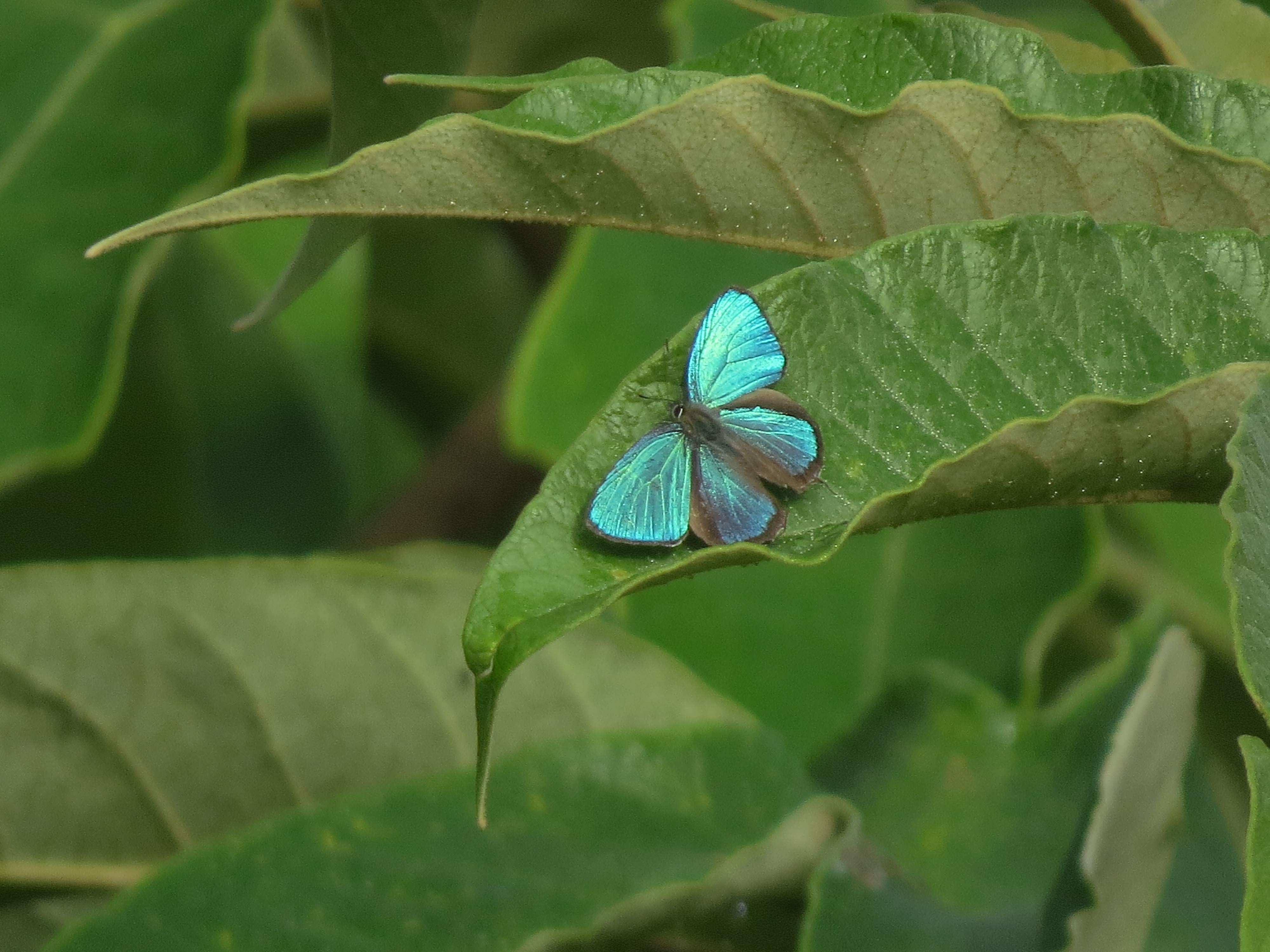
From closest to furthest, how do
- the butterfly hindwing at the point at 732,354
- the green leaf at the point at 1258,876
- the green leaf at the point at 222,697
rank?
the green leaf at the point at 1258,876 < the butterfly hindwing at the point at 732,354 < the green leaf at the point at 222,697

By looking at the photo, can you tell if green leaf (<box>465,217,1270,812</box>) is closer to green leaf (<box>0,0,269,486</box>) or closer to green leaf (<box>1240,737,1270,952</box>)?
green leaf (<box>1240,737,1270,952</box>)

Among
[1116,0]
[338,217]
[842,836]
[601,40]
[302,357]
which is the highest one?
[1116,0]

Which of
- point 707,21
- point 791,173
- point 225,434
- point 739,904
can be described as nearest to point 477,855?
point 739,904

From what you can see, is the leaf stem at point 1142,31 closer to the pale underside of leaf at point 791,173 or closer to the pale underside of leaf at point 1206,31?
the pale underside of leaf at point 1206,31

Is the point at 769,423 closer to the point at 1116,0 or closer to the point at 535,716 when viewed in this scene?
the point at 1116,0

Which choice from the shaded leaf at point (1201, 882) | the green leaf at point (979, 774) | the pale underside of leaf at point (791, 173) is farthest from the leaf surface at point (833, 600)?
the pale underside of leaf at point (791, 173)

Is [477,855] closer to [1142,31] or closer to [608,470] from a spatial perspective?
[608,470]

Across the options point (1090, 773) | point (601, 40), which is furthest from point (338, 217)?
point (601, 40)
